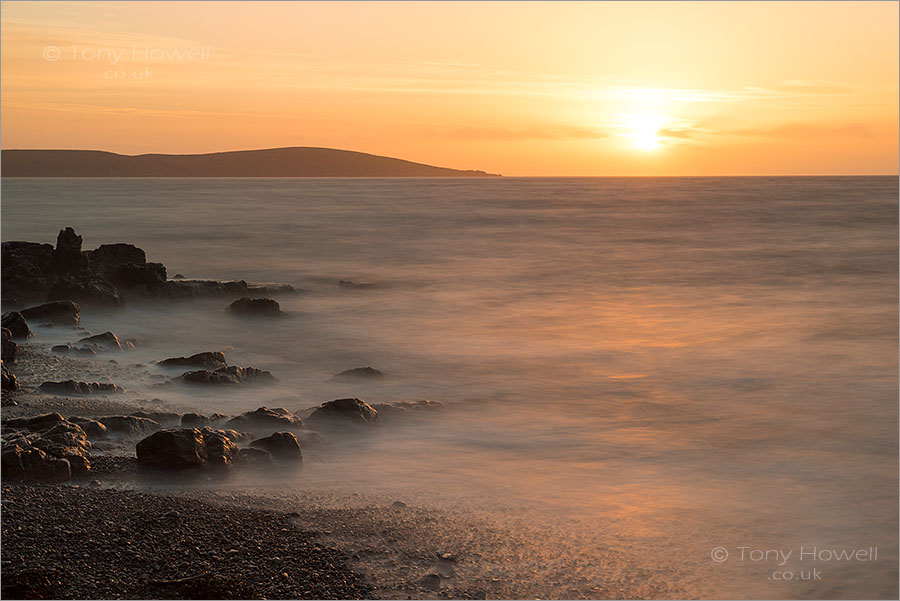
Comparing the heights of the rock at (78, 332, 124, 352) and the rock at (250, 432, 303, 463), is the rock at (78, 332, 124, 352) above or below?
above

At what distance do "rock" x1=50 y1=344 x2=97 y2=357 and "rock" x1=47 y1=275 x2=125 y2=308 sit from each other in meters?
4.84

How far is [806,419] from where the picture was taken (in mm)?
10766

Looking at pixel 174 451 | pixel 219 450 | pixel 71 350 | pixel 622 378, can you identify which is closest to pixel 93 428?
pixel 174 451

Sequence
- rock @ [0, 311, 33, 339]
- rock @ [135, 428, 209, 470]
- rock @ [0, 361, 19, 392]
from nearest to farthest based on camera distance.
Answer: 1. rock @ [135, 428, 209, 470]
2. rock @ [0, 361, 19, 392]
3. rock @ [0, 311, 33, 339]

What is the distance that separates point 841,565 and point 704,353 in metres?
8.26

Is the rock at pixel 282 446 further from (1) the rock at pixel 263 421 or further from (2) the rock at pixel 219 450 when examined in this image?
(1) the rock at pixel 263 421

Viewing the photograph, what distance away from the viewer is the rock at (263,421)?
29.7 feet

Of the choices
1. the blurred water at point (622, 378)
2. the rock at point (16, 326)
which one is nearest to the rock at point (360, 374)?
the blurred water at point (622, 378)

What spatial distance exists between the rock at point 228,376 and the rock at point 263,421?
81.1 inches

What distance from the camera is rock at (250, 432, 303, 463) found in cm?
822

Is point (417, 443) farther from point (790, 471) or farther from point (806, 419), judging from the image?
point (806, 419)

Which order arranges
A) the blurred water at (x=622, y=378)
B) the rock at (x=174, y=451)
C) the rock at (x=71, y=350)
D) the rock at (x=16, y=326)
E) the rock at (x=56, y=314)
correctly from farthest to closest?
1. the rock at (x=56, y=314)
2. the rock at (x=16, y=326)
3. the rock at (x=71, y=350)
4. the rock at (x=174, y=451)
5. the blurred water at (x=622, y=378)

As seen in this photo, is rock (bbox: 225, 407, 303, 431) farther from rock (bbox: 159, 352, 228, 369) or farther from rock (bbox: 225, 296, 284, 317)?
rock (bbox: 225, 296, 284, 317)

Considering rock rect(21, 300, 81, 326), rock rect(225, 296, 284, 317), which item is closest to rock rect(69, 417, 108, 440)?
rock rect(21, 300, 81, 326)
